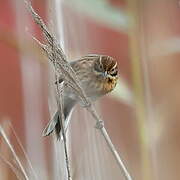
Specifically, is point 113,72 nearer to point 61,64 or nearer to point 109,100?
point 109,100

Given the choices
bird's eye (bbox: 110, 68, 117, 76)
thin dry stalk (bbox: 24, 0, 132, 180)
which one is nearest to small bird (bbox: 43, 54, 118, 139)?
bird's eye (bbox: 110, 68, 117, 76)

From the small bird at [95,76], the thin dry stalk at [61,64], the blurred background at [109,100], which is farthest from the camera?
the small bird at [95,76]

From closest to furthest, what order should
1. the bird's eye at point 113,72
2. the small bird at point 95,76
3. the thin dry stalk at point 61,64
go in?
the thin dry stalk at point 61,64 < the small bird at point 95,76 < the bird's eye at point 113,72

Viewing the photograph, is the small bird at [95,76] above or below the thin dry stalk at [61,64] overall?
below

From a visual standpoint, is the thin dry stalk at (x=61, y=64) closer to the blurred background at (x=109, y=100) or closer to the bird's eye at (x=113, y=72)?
the blurred background at (x=109, y=100)

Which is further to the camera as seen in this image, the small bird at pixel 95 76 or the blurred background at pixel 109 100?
the small bird at pixel 95 76

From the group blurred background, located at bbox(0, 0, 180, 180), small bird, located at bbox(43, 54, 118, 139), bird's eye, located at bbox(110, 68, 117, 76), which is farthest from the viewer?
bird's eye, located at bbox(110, 68, 117, 76)

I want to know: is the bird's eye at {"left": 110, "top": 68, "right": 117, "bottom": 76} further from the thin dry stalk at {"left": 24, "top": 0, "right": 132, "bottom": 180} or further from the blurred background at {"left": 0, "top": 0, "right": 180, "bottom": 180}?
the thin dry stalk at {"left": 24, "top": 0, "right": 132, "bottom": 180}

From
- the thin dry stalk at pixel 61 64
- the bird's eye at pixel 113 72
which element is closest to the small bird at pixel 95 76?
the bird's eye at pixel 113 72

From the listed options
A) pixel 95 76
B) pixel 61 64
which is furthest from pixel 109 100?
pixel 61 64
